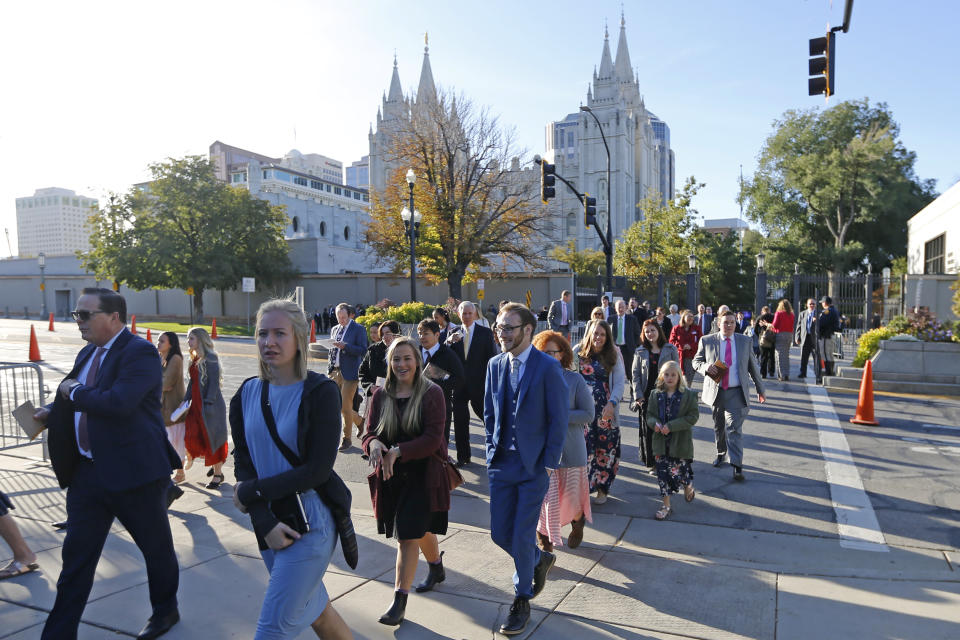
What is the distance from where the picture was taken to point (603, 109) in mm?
94562

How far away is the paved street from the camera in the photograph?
157 inches

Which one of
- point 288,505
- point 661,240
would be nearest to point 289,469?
point 288,505

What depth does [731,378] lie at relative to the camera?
23.7 ft

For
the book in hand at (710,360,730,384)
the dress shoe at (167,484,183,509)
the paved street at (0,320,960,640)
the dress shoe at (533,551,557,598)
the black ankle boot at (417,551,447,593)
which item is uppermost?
the book in hand at (710,360,730,384)

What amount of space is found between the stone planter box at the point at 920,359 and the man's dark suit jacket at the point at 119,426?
14.4 meters

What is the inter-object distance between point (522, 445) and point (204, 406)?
432cm

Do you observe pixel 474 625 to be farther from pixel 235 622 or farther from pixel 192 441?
pixel 192 441

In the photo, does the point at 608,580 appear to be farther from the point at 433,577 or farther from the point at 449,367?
the point at 449,367

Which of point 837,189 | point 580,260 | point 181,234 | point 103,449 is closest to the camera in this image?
point 103,449

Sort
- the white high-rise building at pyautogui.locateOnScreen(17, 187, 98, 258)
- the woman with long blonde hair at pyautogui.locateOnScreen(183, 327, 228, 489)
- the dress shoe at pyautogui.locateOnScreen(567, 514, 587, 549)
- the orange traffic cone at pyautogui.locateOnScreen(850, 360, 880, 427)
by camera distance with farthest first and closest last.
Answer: the white high-rise building at pyautogui.locateOnScreen(17, 187, 98, 258), the orange traffic cone at pyautogui.locateOnScreen(850, 360, 880, 427), the woman with long blonde hair at pyautogui.locateOnScreen(183, 327, 228, 489), the dress shoe at pyautogui.locateOnScreen(567, 514, 587, 549)

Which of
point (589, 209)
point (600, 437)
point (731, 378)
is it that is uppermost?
point (589, 209)

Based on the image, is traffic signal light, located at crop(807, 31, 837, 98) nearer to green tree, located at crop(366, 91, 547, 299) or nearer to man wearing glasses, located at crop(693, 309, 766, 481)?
man wearing glasses, located at crop(693, 309, 766, 481)

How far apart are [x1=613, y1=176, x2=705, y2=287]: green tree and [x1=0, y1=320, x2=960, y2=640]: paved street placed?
33.9 m

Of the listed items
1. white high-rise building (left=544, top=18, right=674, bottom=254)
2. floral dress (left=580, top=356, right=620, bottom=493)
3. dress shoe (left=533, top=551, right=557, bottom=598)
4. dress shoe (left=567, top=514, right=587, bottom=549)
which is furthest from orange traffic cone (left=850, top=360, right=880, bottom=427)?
white high-rise building (left=544, top=18, right=674, bottom=254)
